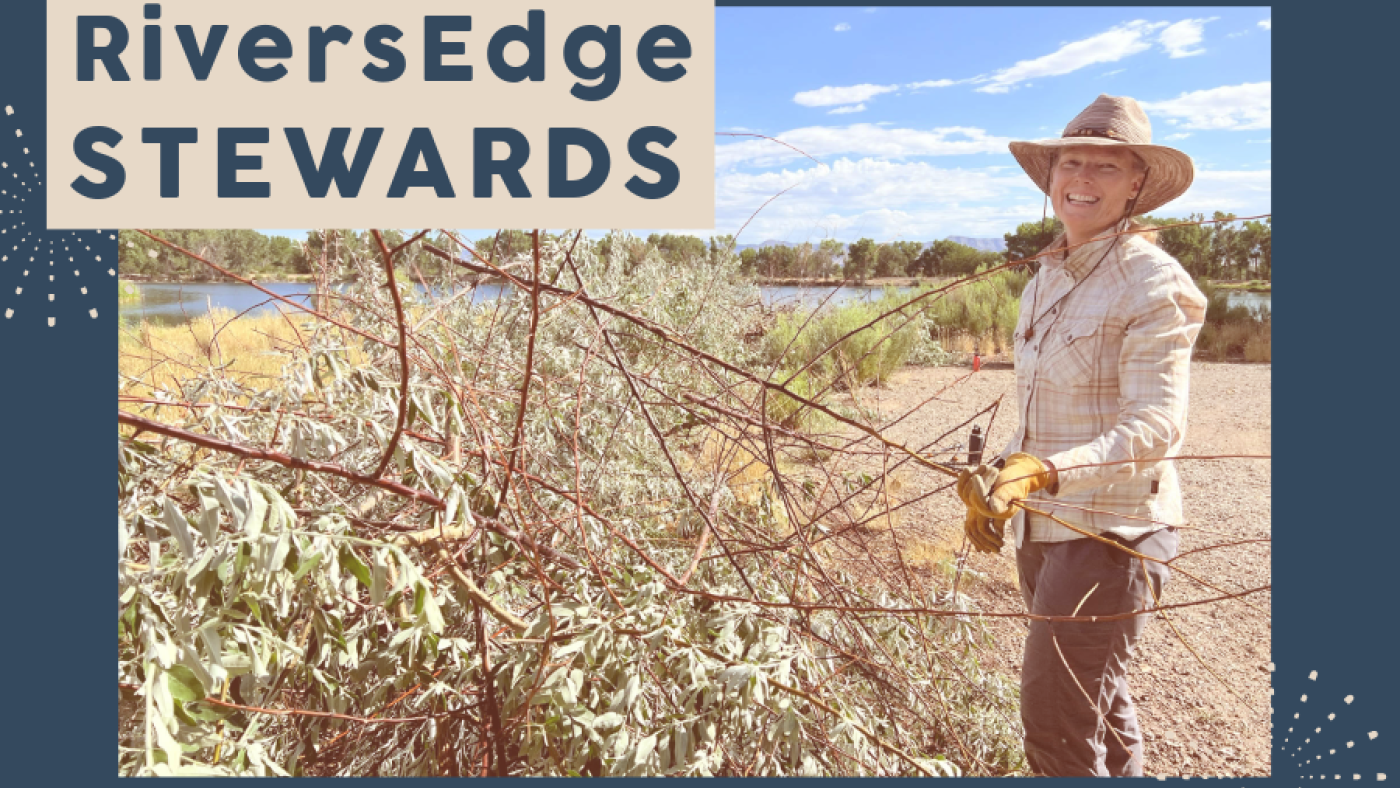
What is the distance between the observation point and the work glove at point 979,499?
1.56 m

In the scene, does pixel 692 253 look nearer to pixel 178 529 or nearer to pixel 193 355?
pixel 193 355

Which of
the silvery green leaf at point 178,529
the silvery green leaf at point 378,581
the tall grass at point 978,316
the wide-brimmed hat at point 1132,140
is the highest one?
the tall grass at point 978,316

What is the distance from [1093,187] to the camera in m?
1.82

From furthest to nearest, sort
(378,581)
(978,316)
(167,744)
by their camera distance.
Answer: (978,316), (378,581), (167,744)

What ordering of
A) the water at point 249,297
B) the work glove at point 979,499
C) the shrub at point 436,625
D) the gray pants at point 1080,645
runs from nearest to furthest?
1. the shrub at point 436,625
2. the work glove at point 979,499
3. the gray pants at point 1080,645
4. the water at point 249,297

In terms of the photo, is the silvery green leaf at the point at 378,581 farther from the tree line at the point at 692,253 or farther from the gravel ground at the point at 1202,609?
the gravel ground at the point at 1202,609

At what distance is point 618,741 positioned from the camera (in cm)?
149

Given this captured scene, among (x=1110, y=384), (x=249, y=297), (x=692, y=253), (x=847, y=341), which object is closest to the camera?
(x=1110, y=384)

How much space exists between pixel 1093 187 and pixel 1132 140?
127 mm

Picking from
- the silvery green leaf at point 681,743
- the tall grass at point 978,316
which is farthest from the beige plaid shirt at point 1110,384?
the tall grass at point 978,316

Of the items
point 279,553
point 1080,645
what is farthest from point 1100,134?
point 279,553

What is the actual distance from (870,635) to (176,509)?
5.41 feet

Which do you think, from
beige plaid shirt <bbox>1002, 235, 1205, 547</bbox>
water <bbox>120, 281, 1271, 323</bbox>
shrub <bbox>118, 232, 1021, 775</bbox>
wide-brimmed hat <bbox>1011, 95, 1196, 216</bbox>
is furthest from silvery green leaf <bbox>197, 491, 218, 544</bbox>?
wide-brimmed hat <bbox>1011, 95, 1196, 216</bbox>

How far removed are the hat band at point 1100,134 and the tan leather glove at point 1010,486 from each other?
2.53 feet
